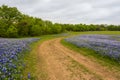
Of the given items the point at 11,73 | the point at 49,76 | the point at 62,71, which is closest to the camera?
the point at 11,73

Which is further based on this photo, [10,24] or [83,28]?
[83,28]

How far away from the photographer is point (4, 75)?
9.79m

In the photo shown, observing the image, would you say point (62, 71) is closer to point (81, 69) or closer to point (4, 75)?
point (81, 69)

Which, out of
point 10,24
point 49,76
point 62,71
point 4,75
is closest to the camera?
point 4,75

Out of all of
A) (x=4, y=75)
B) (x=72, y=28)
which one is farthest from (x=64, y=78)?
(x=72, y=28)

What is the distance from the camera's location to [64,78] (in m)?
10.9

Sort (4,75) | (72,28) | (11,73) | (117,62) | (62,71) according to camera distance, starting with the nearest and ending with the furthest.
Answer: (4,75) < (11,73) < (62,71) < (117,62) < (72,28)

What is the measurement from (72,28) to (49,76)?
113 m

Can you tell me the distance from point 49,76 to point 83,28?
12239 centimetres

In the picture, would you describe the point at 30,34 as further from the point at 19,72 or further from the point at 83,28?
the point at 83,28

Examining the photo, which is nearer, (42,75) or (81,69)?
(42,75)

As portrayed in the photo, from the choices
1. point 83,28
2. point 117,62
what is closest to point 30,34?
point 117,62

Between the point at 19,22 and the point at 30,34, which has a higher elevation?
the point at 19,22

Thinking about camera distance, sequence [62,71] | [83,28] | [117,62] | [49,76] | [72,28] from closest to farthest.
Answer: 1. [49,76]
2. [62,71]
3. [117,62]
4. [72,28]
5. [83,28]
